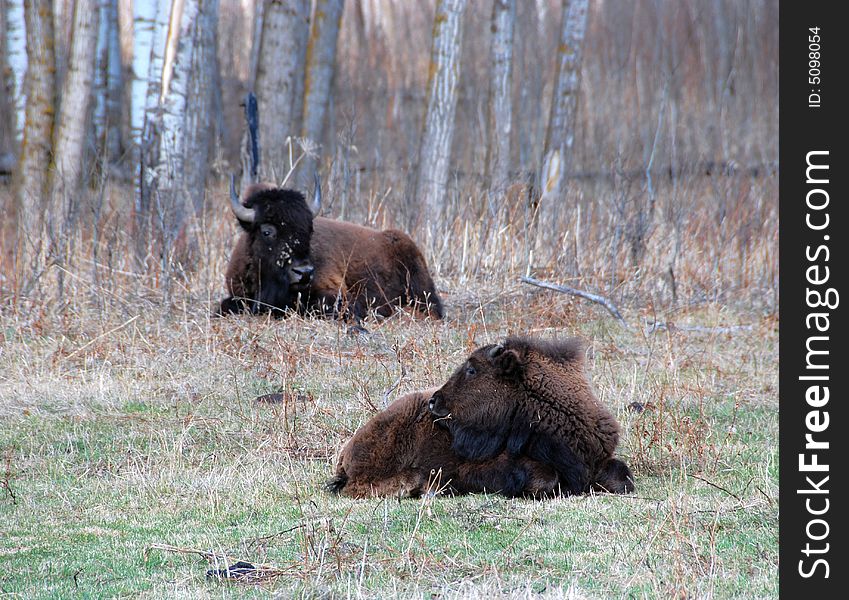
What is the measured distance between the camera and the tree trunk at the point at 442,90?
1903cm

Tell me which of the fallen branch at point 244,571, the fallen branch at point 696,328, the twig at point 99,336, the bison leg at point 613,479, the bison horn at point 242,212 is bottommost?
the fallen branch at point 244,571

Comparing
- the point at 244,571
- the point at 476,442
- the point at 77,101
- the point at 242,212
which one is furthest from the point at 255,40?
the point at 244,571

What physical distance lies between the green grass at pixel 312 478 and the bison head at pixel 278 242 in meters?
0.62

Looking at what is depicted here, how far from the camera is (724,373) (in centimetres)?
1119

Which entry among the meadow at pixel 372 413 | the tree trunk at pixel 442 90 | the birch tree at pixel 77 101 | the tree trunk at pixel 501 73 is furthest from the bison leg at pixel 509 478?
the tree trunk at pixel 501 73

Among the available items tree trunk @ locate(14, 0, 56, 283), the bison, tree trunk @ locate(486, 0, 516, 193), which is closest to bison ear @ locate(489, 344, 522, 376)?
the bison

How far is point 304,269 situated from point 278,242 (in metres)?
0.47

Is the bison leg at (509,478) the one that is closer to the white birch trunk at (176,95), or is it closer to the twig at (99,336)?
the twig at (99,336)

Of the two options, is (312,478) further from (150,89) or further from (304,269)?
(150,89)

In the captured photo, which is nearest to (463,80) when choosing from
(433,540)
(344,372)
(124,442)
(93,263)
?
(93,263)

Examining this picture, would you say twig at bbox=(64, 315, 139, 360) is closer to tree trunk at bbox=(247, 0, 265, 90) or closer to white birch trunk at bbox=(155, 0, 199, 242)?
white birch trunk at bbox=(155, 0, 199, 242)

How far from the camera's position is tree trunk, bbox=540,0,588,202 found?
21344 millimetres

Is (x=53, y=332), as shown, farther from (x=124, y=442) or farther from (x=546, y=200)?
(x=546, y=200)

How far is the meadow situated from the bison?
0.33m
